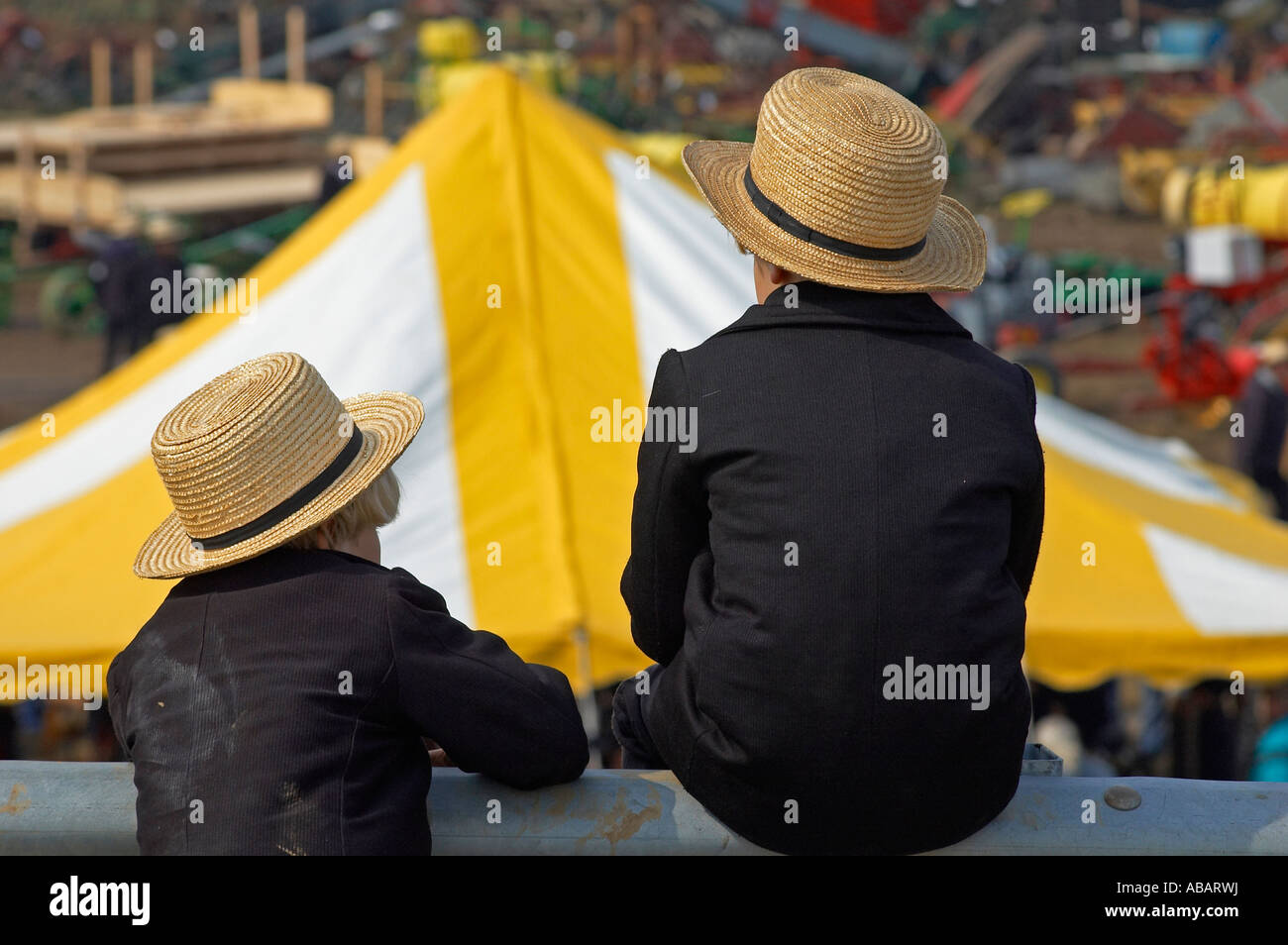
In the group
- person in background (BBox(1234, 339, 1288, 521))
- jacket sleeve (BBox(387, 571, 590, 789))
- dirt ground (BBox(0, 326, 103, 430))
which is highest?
jacket sleeve (BBox(387, 571, 590, 789))

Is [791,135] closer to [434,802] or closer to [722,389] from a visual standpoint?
[722,389]

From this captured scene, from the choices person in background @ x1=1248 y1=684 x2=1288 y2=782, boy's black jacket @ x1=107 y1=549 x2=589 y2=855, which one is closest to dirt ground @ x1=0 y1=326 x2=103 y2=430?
person in background @ x1=1248 y1=684 x2=1288 y2=782

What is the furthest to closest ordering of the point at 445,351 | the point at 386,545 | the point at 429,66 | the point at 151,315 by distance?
the point at 429,66 → the point at 151,315 → the point at 445,351 → the point at 386,545

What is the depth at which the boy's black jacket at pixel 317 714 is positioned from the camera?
5.29ft

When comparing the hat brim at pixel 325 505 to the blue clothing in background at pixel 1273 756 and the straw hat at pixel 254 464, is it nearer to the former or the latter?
the straw hat at pixel 254 464

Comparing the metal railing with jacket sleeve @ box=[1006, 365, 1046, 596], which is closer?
the metal railing

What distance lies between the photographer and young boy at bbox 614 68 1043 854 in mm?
1696

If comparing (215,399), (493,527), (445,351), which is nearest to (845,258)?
(215,399)

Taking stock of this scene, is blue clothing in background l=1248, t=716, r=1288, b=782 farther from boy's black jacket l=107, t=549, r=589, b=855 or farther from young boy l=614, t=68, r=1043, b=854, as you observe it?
boy's black jacket l=107, t=549, r=589, b=855

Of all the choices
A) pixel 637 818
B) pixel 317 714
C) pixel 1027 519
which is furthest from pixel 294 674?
pixel 1027 519

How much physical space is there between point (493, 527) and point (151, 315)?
8.98 metres

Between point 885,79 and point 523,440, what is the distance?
86.6ft

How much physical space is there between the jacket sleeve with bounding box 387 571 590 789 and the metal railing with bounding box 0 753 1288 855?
0.11ft

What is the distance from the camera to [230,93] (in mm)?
19953
